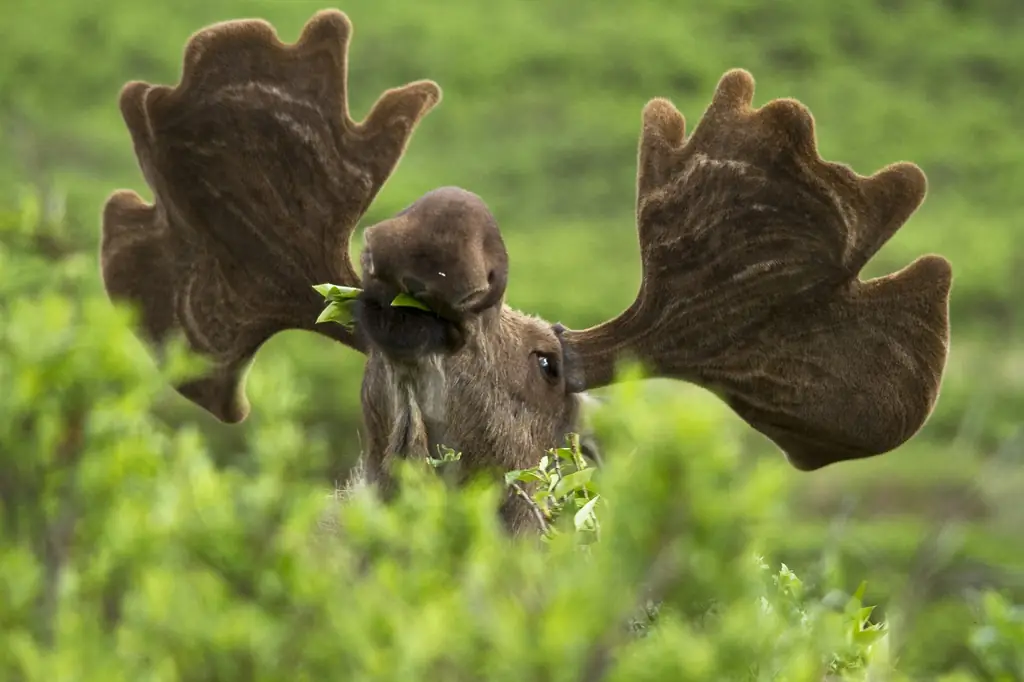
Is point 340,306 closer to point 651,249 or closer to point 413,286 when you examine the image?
→ point 413,286

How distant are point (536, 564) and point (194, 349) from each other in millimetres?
2410

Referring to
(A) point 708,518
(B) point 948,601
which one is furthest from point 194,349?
(B) point 948,601

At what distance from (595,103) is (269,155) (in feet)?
60.6

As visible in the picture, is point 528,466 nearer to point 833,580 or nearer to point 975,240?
point 833,580

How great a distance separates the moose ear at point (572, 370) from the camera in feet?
12.9

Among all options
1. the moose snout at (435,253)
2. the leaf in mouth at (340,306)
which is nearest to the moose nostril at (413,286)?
the moose snout at (435,253)

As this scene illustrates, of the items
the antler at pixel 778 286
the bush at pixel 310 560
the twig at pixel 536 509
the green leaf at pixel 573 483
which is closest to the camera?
the bush at pixel 310 560

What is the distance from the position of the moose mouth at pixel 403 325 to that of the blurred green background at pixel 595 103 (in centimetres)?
1181

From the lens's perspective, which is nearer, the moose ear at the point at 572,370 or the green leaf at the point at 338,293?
the green leaf at the point at 338,293

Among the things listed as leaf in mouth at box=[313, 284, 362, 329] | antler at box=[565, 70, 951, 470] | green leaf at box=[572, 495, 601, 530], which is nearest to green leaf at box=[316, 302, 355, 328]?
leaf in mouth at box=[313, 284, 362, 329]

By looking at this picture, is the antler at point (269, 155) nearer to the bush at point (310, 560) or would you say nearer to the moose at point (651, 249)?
the moose at point (651, 249)

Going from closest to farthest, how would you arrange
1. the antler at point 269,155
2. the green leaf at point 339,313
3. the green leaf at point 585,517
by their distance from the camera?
the green leaf at point 585,517 < the green leaf at point 339,313 < the antler at point 269,155

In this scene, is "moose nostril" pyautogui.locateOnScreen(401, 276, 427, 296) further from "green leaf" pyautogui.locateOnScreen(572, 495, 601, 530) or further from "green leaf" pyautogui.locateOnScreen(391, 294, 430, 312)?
"green leaf" pyautogui.locateOnScreen(572, 495, 601, 530)

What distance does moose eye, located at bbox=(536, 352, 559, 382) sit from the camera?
3.88 m
